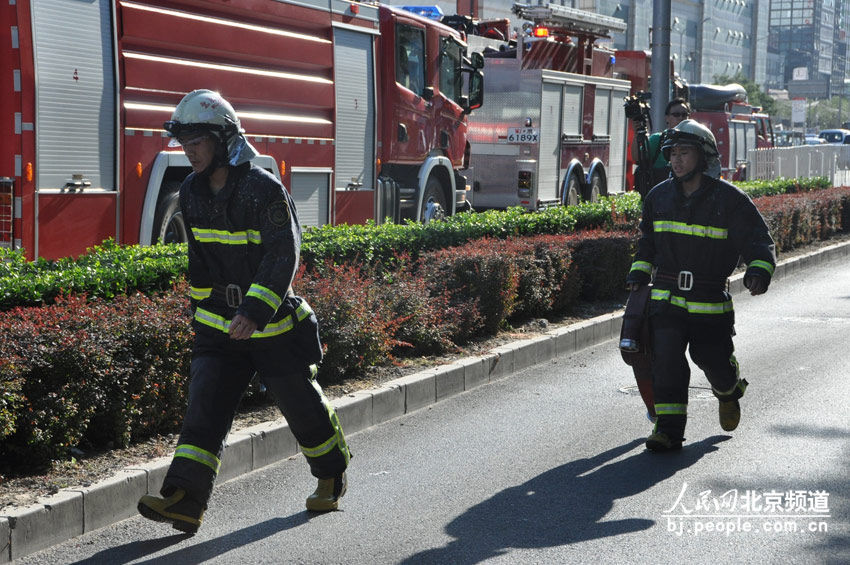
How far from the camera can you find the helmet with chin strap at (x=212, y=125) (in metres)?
4.92

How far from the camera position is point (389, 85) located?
14641 mm

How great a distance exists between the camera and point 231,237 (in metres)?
4.97

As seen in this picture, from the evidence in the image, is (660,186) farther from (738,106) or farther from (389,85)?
(738,106)

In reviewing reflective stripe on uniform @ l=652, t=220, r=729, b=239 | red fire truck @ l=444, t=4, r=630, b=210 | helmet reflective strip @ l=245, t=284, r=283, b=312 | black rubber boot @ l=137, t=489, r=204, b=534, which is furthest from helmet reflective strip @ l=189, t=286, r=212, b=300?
red fire truck @ l=444, t=4, r=630, b=210

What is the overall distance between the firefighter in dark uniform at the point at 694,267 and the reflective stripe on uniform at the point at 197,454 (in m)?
2.60

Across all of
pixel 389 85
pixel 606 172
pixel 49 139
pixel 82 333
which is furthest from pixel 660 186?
pixel 606 172

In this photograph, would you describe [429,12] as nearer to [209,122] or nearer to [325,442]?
[209,122]

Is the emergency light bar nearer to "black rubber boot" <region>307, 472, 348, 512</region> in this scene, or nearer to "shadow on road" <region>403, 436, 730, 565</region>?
"shadow on road" <region>403, 436, 730, 565</region>

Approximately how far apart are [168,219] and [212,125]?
19.7ft

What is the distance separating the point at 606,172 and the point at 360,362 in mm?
14625

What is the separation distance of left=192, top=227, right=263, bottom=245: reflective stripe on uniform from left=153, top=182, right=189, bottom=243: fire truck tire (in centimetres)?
566

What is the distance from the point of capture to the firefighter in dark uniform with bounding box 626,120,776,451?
639 centimetres

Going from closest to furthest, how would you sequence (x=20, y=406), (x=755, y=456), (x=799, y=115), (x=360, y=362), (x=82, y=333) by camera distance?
(x=20, y=406), (x=82, y=333), (x=755, y=456), (x=360, y=362), (x=799, y=115)

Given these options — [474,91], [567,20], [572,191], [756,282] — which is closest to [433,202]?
[474,91]
